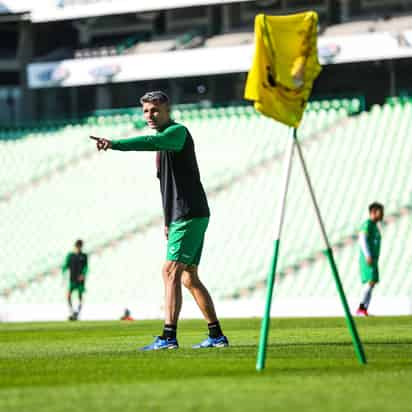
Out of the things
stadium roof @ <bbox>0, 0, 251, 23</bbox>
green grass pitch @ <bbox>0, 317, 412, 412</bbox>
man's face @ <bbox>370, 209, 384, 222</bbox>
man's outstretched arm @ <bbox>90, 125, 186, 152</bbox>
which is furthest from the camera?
stadium roof @ <bbox>0, 0, 251, 23</bbox>

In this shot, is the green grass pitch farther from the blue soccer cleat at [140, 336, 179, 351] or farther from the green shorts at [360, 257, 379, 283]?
the green shorts at [360, 257, 379, 283]

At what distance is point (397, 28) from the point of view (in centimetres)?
4319

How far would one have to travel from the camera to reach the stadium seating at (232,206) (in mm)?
31625

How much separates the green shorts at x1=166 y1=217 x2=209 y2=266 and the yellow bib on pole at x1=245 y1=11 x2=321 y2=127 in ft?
9.98

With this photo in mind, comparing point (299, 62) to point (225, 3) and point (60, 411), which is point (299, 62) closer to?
point (60, 411)

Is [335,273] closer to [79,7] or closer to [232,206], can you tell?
[232,206]

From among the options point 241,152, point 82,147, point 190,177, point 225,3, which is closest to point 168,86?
point 225,3

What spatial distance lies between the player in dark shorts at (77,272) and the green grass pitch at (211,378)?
15790mm

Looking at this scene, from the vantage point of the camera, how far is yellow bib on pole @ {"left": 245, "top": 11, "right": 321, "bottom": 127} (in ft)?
30.0

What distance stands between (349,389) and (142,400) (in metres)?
1.30

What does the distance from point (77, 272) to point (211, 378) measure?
21620 mm

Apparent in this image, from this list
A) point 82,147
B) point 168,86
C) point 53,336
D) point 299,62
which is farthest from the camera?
point 168,86

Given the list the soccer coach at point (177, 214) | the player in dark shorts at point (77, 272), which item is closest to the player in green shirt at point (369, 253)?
the player in dark shorts at point (77, 272)

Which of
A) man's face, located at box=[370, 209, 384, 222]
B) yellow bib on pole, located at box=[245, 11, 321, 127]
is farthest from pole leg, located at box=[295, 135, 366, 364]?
man's face, located at box=[370, 209, 384, 222]
